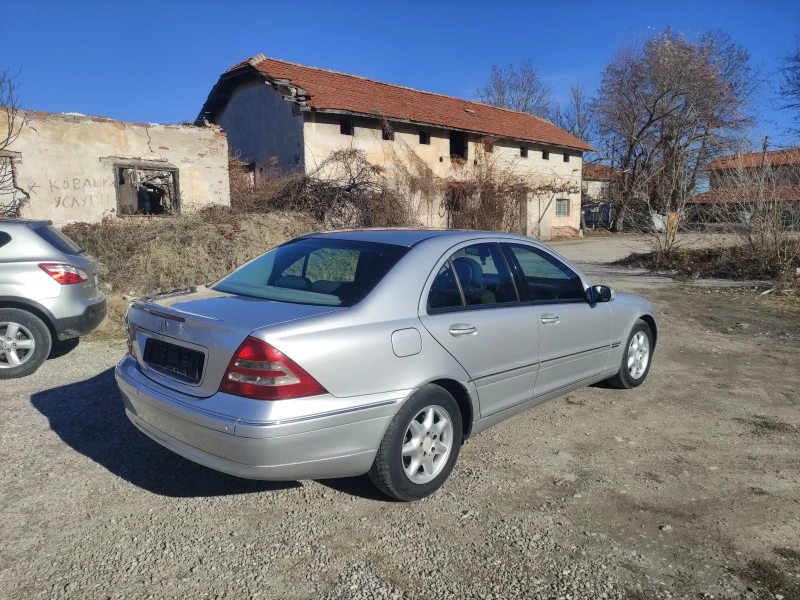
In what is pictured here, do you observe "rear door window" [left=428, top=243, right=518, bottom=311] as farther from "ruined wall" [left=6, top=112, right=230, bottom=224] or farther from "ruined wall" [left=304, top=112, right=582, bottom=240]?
"ruined wall" [left=304, top=112, right=582, bottom=240]

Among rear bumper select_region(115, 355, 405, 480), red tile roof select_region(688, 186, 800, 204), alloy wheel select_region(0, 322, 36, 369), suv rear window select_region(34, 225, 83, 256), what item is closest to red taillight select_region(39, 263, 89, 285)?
suv rear window select_region(34, 225, 83, 256)

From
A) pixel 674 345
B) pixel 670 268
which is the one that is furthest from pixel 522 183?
pixel 674 345

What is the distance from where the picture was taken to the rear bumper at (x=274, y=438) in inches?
107

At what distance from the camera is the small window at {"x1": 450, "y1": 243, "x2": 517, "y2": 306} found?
368 centimetres

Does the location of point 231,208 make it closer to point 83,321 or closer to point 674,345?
point 83,321

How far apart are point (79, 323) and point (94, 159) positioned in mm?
9586

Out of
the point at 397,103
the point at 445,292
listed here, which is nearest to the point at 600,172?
the point at 397,103

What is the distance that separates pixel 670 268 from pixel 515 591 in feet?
48.1

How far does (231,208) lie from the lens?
15547 mm

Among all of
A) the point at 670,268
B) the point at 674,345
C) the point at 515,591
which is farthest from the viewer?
the point at 670,268

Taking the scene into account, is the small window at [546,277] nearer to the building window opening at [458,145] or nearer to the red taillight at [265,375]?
the red taillight at [265,375]

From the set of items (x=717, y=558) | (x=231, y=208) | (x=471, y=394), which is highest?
(x=231, y=208)

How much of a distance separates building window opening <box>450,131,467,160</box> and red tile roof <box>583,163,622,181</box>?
18.4 metres

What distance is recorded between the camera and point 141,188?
16.8 metres
